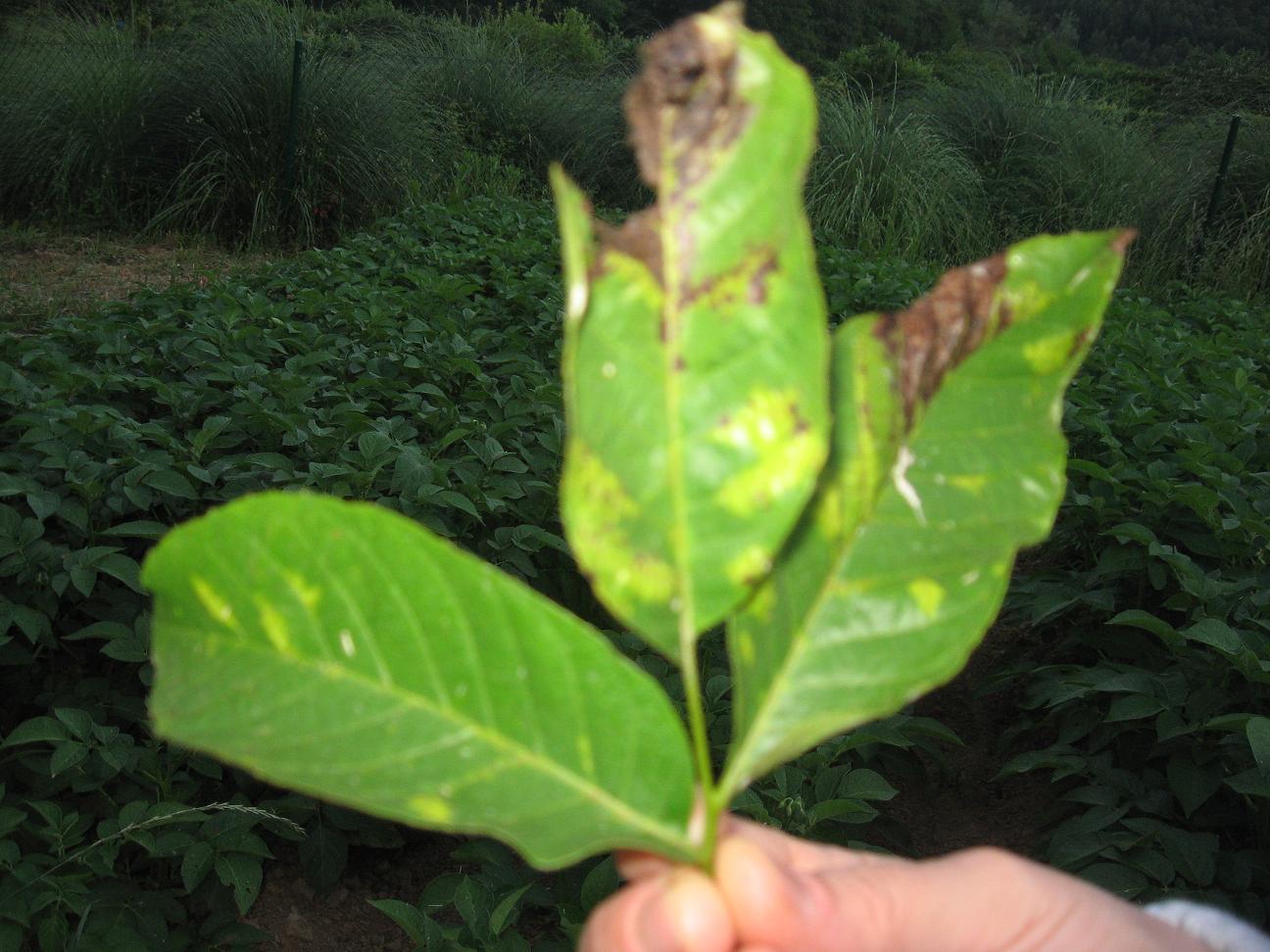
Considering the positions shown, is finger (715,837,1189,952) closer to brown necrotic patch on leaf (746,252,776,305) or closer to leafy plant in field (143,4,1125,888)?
leafy plant in field (143,4,1125,888)

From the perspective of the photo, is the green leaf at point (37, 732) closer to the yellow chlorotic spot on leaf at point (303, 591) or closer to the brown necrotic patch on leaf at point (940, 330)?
the yellow chlorotic spot on leaf at point (303, 591)

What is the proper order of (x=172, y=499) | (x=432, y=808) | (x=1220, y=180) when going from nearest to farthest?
(x=432, y=808)
(x=172, y=499)
(x=1220, y=180)

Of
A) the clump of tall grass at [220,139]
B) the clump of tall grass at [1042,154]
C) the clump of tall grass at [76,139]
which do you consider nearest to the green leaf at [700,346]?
the clump of tall grass at [220,139]

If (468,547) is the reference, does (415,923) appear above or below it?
below

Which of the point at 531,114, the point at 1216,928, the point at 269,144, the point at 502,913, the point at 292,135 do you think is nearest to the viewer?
the point at 1216,928

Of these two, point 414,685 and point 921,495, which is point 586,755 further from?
point 921,495

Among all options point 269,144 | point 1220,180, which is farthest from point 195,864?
point 1220,180

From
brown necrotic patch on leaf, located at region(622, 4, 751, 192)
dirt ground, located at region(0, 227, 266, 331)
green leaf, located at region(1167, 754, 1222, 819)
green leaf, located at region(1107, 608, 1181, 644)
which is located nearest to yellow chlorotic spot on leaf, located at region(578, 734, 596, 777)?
brown necrotic patch on leaf, located at region(622, 4, 751, 192)
